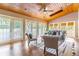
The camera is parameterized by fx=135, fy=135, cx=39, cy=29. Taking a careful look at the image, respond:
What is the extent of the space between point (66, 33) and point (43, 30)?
851 mm

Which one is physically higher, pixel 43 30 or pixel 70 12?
pixel 70 12

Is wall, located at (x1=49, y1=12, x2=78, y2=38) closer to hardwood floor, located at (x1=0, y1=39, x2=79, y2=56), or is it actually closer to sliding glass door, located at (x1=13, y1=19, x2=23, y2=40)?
hardwood floor, located at (x1=0, y1=39, x2=79, y2=56)

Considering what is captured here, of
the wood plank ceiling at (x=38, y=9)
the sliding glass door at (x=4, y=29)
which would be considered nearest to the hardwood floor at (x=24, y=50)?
the sliding glass door at (x=4, y=29)

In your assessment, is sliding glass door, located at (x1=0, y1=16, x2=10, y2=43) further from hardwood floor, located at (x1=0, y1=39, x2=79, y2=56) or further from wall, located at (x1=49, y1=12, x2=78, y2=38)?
wall, located at (x1=49, y1=12, x2=78, y2=38)

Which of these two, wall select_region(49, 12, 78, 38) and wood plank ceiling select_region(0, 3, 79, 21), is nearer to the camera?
wall select_region(49, 12, 78, 38)

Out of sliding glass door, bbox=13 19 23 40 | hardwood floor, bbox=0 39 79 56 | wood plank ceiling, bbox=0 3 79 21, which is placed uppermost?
wood plank ceiling, bbox=0 3 79 21

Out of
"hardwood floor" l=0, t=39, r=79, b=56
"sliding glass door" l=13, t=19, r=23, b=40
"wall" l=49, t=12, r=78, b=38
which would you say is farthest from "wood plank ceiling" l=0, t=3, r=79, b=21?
"hardwood floor" l=0, t=39, r=79, b=56

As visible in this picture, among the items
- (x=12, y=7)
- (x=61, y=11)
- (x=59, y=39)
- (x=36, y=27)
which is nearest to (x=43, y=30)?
(x=36, y=27)

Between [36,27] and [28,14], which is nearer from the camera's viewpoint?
[36,27]

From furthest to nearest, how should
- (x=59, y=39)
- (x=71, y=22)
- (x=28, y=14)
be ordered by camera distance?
(x=28, y=14) < (x=59, y=39) < (x=71, y=22)

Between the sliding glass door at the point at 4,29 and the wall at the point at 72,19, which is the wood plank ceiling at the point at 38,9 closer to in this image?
the wall at the point at 72,19

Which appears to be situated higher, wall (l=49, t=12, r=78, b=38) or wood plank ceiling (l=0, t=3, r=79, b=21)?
wood plank ceiling (l=0, t=3, r=79, b=21)

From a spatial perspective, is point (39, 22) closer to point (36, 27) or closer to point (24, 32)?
point (36, 27)

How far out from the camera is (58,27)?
488cm
